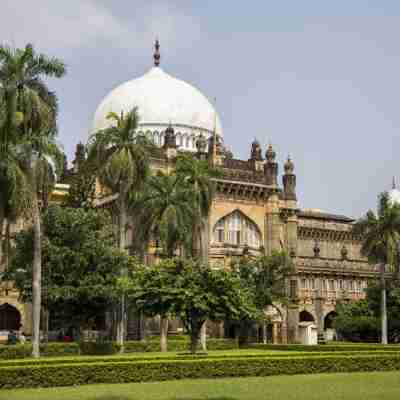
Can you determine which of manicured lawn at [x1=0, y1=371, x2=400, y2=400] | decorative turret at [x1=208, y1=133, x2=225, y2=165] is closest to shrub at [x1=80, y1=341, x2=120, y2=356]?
manicured lawn at [x1=0, y1=371, x2=400, y2=400]

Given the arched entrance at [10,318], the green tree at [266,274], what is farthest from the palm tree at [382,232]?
the arched entrance at [10,318]

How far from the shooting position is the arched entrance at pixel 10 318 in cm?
7119

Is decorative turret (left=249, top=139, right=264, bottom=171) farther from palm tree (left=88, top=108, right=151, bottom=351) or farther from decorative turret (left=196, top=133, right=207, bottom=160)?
palm tree (left=88, top=108, right=151, bottom=351)

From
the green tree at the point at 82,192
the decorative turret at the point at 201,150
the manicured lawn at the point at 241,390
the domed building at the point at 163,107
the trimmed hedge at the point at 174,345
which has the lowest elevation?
the manicured lawn at the point at 241,390

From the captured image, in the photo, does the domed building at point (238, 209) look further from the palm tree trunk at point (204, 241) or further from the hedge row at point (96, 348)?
the hedge row at point (96, 348)

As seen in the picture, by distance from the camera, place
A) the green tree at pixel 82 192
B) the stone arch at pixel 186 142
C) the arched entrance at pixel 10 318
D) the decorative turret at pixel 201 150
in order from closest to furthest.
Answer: the green tree at pixel 82 192 < the decorative turret at pixel 201 150 < the arched entrance at pixel 10 318 < the stone arch at pixel 186 142

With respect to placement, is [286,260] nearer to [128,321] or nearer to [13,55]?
[128,321]

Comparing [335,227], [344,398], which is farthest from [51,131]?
[335,227]

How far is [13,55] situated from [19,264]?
1341 centimetres

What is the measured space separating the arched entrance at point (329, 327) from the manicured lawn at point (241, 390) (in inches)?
1997

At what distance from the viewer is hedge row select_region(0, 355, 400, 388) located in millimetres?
30328

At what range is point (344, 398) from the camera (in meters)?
26.2

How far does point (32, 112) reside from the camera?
43.9m

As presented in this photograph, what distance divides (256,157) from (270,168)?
5.32 feet
